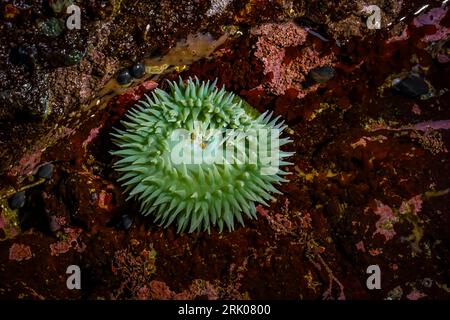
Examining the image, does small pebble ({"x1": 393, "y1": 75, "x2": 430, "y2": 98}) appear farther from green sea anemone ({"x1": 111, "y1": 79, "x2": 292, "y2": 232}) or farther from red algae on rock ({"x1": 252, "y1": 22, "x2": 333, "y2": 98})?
green sea anemone ({"x1": 111, "y1": 79, "x2": 292, "y2": 232})

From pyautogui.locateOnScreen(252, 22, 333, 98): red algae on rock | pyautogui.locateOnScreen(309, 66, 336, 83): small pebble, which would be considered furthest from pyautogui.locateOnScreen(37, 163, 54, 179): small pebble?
pyautogui.locateOnScreen(309, 66, 336, 83): small pebble

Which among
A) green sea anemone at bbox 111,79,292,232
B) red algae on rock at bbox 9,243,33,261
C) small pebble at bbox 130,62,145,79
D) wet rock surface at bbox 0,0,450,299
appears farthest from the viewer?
red algae on rock at bbox 9,243,33,261

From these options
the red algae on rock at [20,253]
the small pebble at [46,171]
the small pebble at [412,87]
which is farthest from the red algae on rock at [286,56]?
the red algae on rock at [20,253]

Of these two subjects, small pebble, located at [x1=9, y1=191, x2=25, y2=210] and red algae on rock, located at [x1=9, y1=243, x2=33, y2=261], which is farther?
small pebble, located at [x1=9, y1=191, x2=25, y2=210]

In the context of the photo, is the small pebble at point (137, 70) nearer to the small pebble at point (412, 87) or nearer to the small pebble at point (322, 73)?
the small pebble at point (322, 73)

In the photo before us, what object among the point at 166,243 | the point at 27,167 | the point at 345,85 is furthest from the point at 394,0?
the point at 27,167

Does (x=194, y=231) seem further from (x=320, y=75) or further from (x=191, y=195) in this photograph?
(x=320, y=75)

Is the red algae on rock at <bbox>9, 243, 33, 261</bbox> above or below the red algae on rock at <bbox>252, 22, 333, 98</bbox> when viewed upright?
below
